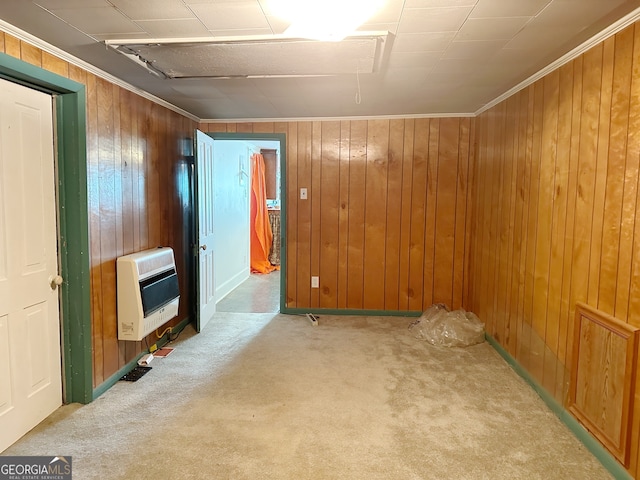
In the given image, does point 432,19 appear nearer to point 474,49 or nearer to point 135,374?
point 474,49

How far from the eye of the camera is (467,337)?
3562mm

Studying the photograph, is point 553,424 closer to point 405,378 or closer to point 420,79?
point 405,378

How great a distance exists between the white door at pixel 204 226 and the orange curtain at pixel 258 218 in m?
3.05

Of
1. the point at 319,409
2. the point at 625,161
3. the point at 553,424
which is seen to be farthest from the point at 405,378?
the point at 625,161

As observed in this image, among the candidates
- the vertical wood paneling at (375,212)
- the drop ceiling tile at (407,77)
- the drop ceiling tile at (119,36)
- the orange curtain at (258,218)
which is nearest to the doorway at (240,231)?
the orange curtain at (258,218)

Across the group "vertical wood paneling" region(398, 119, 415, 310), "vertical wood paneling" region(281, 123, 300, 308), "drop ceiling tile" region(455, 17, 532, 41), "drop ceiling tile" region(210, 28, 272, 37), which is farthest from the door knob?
"vertical wood paneling" region(398, 119, 415, 310)

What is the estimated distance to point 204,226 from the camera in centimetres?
390

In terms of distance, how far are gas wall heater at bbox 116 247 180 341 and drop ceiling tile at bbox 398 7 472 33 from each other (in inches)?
90.7

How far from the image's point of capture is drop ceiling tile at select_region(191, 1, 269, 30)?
1.73m

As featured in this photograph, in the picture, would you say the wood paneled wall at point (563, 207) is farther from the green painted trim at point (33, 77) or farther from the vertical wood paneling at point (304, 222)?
the green painted trim at point (33, 77)

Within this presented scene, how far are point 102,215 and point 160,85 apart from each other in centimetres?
108

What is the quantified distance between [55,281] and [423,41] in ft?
8.35

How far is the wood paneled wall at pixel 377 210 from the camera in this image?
13.7 ft

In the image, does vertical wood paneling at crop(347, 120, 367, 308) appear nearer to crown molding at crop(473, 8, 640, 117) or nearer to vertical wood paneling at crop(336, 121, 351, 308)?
vertical wood paneling at crop(336, 121, 351, 308)
